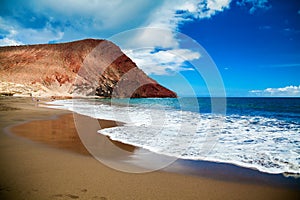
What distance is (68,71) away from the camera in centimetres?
7631

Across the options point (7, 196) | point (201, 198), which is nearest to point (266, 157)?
point (201, 198)

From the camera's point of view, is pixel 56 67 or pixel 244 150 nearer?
pixel 244 150

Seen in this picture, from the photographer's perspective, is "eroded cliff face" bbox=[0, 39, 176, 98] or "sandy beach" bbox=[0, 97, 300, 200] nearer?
"sandy beach" bbox=[0, 97, 300, 200]

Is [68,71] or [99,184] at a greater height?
[68,71]

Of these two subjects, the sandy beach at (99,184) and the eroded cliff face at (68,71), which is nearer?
the sandy beach at (99,184)

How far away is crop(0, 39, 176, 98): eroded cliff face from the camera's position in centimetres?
6631

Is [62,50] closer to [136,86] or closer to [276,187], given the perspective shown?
[136,86]

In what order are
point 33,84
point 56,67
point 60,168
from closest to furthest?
point 60,168 < point 33,84 < point 56,67

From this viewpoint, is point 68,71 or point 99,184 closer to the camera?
point 99,184

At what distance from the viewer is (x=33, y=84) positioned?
63.8 m

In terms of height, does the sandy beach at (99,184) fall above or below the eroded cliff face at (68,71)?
below

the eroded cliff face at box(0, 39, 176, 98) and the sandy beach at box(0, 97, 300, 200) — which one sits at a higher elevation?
the eroded cliff face at box(0, 39, 176, 98)

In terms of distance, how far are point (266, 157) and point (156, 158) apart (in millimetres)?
2917

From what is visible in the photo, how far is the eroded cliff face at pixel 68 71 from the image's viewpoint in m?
66.3
